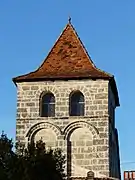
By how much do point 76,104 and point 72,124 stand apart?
109cm

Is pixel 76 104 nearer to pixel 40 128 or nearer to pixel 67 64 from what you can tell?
pixel 40 128

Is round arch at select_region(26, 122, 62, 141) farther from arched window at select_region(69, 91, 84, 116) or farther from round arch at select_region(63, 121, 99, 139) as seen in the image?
arched window at select_region(69, 91, 84, 116)

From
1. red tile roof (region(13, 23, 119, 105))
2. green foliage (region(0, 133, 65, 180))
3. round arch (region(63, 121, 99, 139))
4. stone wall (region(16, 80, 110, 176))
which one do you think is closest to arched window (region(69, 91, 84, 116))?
stone wall (region(16, 80, 110, 176))

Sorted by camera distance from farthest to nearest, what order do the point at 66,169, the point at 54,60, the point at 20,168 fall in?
1. the point at 54,60
2. the point at 66,169
3. the point at 20,168

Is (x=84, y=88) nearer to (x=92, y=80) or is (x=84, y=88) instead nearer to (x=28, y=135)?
(x=92, y=80)

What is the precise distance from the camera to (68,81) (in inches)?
1345

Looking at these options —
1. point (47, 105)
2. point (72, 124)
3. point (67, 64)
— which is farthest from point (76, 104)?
point (67, 64)

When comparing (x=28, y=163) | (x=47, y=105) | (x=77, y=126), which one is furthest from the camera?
(x=47, y=105)

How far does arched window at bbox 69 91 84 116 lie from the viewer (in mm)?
33688

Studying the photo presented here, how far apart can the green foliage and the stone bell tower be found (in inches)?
288

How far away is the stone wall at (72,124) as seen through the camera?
3284 centimetres

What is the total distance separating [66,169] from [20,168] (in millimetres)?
8660

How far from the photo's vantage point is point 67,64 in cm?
3531

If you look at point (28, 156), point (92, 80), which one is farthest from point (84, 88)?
point (28, 156)
